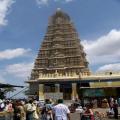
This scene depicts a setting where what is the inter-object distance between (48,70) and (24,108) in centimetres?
7157

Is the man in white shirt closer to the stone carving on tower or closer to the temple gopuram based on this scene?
the temple gopuram

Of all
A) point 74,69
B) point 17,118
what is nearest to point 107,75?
point 74,69

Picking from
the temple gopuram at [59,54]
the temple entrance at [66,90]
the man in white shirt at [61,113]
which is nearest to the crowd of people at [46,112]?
the man in white shirt at [61,113]

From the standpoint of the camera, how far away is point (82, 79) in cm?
6956

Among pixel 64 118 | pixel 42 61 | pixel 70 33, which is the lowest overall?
pixel 64 118

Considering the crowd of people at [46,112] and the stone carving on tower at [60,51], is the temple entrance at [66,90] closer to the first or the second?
the stone carving on tower at [60,51]

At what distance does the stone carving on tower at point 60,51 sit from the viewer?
8803 centimetres

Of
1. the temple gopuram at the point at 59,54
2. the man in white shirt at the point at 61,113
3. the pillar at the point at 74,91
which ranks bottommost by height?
the man in white shirt at the point at 61,113

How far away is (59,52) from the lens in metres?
90.4

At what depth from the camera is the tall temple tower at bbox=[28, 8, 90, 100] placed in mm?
87625

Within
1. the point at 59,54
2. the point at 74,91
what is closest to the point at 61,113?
the point at 74,91

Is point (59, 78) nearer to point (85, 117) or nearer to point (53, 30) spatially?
point (53, 30)

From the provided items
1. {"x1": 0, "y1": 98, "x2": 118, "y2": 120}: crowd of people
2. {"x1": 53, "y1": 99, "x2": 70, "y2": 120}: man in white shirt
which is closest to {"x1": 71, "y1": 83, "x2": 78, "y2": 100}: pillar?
{"x1": 0, "y1": 98, "x2": 118, "y2": 120}: crowd of people

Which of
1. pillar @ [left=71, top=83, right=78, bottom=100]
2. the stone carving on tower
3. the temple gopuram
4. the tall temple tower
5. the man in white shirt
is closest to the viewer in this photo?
the man in white shirt
